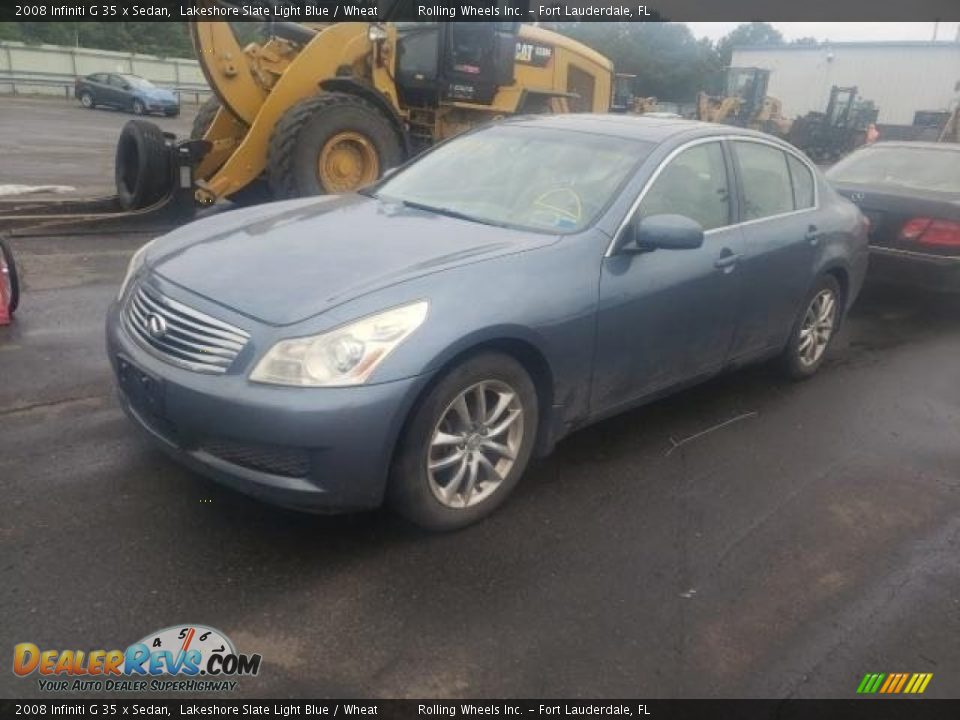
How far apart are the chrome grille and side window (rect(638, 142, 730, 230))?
200cm

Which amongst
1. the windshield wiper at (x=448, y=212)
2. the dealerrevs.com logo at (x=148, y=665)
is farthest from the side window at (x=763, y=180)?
the dealerrevs.com logo at (x=148, y=665)

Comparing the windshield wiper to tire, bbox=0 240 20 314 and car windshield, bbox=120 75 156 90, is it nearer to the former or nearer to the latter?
tire, bbox=0 240 20 314

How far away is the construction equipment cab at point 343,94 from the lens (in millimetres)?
8109

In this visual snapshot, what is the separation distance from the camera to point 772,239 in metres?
4.62

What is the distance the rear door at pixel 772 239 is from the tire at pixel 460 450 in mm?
1750

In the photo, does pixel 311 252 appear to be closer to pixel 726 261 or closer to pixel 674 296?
pixel 674 296

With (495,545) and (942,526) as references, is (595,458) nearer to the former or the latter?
(495,545)

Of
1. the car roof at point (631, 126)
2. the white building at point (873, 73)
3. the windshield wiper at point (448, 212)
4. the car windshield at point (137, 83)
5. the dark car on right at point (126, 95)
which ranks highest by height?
the white building at point (873, 73)

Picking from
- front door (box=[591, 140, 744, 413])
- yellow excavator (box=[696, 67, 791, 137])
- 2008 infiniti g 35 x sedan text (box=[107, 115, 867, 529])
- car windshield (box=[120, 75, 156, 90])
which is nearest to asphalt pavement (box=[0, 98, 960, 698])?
2008 infiniti g 35 x sedan text (box=[107, 115, 867, 529])

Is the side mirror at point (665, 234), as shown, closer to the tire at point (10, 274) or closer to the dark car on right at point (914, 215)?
the tire at point (10, 274)

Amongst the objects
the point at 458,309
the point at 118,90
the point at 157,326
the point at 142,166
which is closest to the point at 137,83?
the point at 118,90

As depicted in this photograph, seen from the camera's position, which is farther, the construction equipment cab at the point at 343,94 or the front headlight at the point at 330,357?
the construction equipment cab at the point at 343,94

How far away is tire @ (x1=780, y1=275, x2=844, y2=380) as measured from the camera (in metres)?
5.16

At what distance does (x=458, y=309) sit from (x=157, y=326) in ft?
3.80
